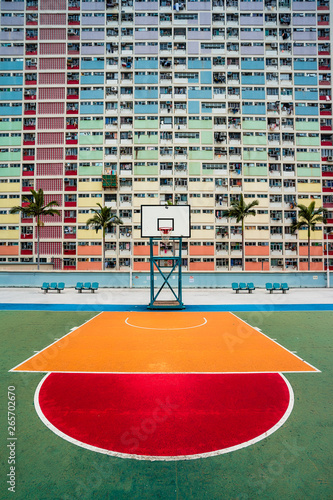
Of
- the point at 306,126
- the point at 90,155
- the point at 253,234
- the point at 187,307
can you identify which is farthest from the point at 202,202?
the point at 187,307

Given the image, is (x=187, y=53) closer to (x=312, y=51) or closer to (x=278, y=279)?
(x=312, y=51)

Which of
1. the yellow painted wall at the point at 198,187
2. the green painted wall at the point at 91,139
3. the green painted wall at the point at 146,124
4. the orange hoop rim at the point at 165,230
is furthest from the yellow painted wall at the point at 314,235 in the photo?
the green painted wall at the point at 91,139

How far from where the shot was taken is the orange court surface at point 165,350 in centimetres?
816

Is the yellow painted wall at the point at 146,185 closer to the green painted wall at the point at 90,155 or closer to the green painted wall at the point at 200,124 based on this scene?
the green painted wall at the point at 90,155

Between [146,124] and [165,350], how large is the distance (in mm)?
43084

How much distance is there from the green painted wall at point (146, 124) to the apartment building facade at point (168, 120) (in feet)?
0.75

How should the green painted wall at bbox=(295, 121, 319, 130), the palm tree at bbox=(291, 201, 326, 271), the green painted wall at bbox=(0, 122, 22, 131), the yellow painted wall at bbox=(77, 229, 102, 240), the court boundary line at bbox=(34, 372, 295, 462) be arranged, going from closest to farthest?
the court boundary line at bbox=(34, 372, 295, 462) < the palm tree at bbox=(291, 201, 326, 271) < the yellow painted wall at bbox=(77, 229, 102, 240) < the green painted wall at bbox=(0, 122, 22, 131) < the green painted wall at bbox=(295, 121, 319, 130)

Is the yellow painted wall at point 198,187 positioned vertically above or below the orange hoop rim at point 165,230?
above

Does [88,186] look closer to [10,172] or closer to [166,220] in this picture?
[10,172]

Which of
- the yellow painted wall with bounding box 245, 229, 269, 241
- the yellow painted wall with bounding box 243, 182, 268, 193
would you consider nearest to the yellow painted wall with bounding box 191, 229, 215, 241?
the yellow painted wall with bounding box 245, 229, 269, 241

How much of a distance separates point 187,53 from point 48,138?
86.8 feet

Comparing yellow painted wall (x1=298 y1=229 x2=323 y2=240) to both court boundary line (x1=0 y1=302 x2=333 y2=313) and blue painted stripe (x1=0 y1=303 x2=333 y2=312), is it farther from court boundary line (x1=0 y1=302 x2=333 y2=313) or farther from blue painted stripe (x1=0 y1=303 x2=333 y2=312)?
blue painted stripe (x1=0 y1=303 x2=333 y2=312)

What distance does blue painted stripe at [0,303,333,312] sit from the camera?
17.5 metres

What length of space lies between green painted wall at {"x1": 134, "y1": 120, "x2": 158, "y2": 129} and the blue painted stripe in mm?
35114
